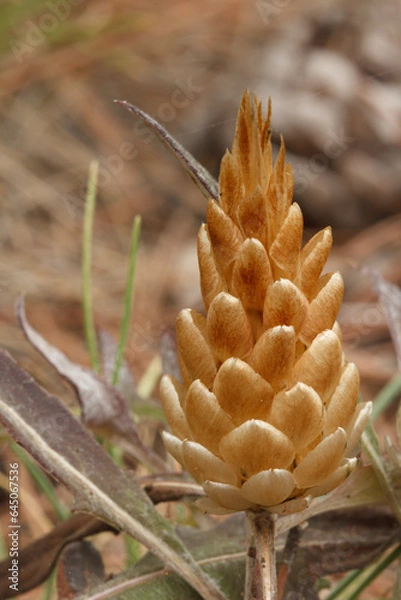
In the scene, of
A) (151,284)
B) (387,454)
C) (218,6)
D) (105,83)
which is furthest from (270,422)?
(218,6)

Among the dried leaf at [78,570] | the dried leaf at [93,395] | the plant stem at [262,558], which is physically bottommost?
the plant stem at [262,558]

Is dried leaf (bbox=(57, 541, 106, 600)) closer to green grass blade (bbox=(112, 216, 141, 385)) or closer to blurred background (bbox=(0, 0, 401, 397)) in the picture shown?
green grass blade (bbox=(112, 216, 141, 385))

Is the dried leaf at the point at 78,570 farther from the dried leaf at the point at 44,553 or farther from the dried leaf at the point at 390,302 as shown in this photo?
the dried leaf at the point at 390,302

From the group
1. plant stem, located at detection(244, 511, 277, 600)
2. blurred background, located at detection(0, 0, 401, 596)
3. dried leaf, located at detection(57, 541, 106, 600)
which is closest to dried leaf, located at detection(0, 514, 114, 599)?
dried leaf, located at detection(57, 541, 106, 600)

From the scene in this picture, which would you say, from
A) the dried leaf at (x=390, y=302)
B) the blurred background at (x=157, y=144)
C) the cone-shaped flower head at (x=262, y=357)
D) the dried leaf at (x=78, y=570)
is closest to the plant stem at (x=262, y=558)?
the cone-shaped flower head at (x=262, y=357)

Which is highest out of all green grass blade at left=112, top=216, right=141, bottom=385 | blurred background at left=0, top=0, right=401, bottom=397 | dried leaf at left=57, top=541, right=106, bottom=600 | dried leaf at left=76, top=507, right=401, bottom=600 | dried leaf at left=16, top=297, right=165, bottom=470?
blurred background at left=0, top=0, right=401, bottom=397

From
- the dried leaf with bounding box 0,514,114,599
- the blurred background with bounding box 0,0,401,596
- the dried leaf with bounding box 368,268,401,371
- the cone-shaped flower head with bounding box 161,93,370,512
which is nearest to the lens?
the cone-shaped flower head with bounding box 161,93,370,512

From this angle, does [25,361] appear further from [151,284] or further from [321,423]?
[321,423]
